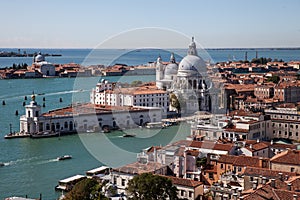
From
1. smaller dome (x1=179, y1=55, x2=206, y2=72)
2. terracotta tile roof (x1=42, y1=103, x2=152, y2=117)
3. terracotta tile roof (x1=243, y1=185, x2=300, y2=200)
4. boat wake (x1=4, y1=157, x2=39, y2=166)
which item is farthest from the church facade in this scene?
terracotta tile roof (x1=243, y1=185, x2=300, y2=200)

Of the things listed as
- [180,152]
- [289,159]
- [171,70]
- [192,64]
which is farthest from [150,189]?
[171,70]

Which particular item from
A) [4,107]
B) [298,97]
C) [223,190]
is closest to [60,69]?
[4,107]

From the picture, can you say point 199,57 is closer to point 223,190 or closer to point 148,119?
point 148,119

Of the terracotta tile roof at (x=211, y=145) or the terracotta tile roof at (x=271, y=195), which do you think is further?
the terracotta tile roof at (x=211, y=145)

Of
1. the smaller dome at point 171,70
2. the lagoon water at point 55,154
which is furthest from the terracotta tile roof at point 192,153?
the smaller dome at point 171,70

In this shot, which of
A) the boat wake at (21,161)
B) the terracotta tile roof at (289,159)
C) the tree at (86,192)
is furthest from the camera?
the boat wake at (21,161)

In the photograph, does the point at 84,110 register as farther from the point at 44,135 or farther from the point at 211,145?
the point at 211,145

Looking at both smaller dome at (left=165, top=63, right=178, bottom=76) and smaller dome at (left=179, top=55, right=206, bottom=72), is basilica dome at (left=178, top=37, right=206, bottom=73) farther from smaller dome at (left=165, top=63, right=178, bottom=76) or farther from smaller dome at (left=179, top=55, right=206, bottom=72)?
smaller dome at (left=165, top=63, right=178, bottom=76)

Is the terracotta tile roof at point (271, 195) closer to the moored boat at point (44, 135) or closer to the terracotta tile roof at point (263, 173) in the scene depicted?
the terracotta tile roof at point (263, 173)

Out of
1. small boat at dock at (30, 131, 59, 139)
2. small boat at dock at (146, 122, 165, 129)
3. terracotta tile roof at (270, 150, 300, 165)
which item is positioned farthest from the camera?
small boat at dock at (146, 122, 165, 129)
